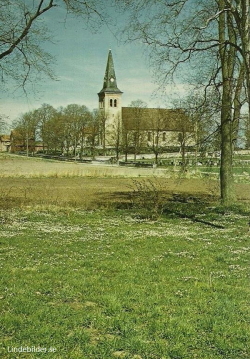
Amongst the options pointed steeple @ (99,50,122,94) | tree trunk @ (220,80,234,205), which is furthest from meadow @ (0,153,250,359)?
pointed steeple @ (99,50,122,94)

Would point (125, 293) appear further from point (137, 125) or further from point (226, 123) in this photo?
point (137, 125)

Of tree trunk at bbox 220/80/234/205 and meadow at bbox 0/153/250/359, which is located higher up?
tree trunk at bbox 220/80/234/205

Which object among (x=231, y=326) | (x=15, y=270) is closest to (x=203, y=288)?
(x=231, y=326)

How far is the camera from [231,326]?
18.1ft

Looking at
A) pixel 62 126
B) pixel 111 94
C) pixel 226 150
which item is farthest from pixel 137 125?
pixel 226 150

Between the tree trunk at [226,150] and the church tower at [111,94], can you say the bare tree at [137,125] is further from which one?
the tree trunk at [226,150]

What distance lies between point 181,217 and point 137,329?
36.8 ft

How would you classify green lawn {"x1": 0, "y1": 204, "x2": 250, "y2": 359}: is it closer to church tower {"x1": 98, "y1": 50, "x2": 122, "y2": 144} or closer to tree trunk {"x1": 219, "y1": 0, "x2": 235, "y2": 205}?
tree trunk {"x1": 219, "y1": 0, "x2": 235, "y2": 205}

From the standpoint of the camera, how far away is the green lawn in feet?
16.2

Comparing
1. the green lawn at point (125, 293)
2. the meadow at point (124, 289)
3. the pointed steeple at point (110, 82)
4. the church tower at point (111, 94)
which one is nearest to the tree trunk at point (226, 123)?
the meadow at point (124, 289)

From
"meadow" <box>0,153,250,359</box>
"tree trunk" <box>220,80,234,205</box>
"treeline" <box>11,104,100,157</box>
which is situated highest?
"treeline" <box>11,104,100,157</box>

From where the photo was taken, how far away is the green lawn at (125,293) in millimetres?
4945

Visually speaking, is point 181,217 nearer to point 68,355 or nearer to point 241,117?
point 241,117

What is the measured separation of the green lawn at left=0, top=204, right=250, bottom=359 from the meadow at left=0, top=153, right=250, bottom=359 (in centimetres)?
2
